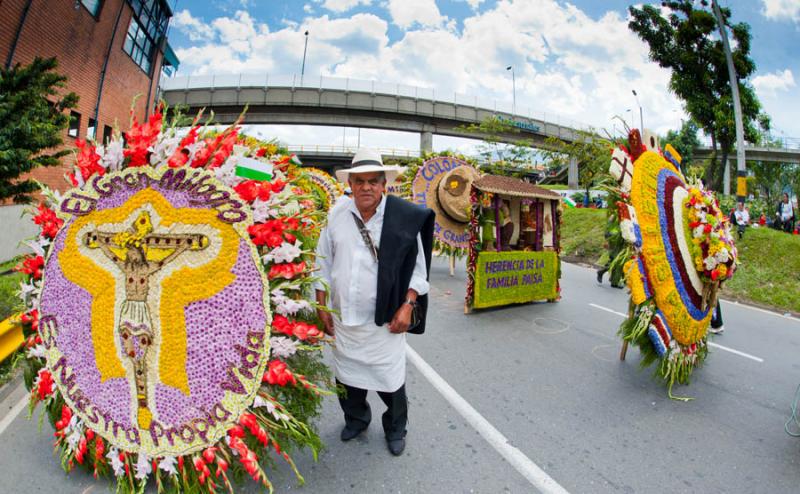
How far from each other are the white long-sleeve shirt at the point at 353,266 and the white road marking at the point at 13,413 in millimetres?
2524

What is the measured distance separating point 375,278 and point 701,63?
22.2 metres

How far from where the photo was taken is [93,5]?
14094 millimetres

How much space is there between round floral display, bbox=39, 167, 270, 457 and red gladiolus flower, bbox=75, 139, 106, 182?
162 mm

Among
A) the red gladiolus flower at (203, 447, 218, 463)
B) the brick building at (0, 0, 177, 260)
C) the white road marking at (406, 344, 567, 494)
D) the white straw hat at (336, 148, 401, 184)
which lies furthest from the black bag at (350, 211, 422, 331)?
the brick building at (0, 0, 177, 260)

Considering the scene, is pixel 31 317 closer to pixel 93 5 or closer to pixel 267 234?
pixel 267 234

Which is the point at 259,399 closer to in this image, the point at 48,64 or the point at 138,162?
the point at 138,162

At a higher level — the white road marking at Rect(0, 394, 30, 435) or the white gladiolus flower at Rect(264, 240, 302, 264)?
the white gladiolus flower at Rect(264, 240, 302, 264)

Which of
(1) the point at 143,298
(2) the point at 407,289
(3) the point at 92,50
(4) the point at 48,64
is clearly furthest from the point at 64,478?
(3) the point at 92,50

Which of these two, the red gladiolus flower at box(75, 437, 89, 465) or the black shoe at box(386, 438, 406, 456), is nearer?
the red gladiolus flower at box(75, 437, 89, 465)

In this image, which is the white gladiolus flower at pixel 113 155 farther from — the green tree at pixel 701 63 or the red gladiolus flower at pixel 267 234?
the green tree at pixel 701 63

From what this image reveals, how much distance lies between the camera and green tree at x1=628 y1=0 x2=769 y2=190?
17.7 meters

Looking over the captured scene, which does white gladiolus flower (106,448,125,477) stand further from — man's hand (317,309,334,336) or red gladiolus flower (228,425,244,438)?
man's hand (317,309,334,336)

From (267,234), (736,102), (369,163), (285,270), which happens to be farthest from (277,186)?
(736,102)

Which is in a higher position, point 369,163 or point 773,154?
point 773,154
